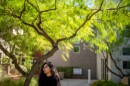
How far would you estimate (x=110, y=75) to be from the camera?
29547 mm

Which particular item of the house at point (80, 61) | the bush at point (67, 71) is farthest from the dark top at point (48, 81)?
the house at point (80, 61)

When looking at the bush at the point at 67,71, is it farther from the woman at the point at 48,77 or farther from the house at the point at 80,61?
the woman at the point at 48,77

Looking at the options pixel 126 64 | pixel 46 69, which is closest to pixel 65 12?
pixel 46 69

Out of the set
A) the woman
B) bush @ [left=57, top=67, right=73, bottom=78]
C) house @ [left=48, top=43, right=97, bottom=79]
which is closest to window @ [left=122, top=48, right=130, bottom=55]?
house @ [left=48, top=43, right=97, bottom=79]

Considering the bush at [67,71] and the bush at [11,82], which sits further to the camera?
the bush at [67,71]

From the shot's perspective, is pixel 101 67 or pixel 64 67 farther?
pixel 64 67

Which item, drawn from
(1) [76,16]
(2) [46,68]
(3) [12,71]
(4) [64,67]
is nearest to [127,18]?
(1) [76,16]

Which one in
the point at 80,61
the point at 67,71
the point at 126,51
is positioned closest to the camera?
the point at 126,51

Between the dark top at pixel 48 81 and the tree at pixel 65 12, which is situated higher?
the tree at pixel 65 12

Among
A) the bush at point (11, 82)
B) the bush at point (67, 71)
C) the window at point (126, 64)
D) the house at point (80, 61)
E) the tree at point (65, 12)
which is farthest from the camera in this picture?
the house at point (80, 61)

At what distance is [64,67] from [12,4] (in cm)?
2724

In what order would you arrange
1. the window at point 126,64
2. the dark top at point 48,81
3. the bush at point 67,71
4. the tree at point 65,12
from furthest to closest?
the bush at point 67,71
the window at point 126,64
the tree at point 65,12
the dark top at point 48,81

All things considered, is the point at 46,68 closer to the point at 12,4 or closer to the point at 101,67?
the point at 12,4

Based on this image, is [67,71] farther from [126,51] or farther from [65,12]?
[65,12]
